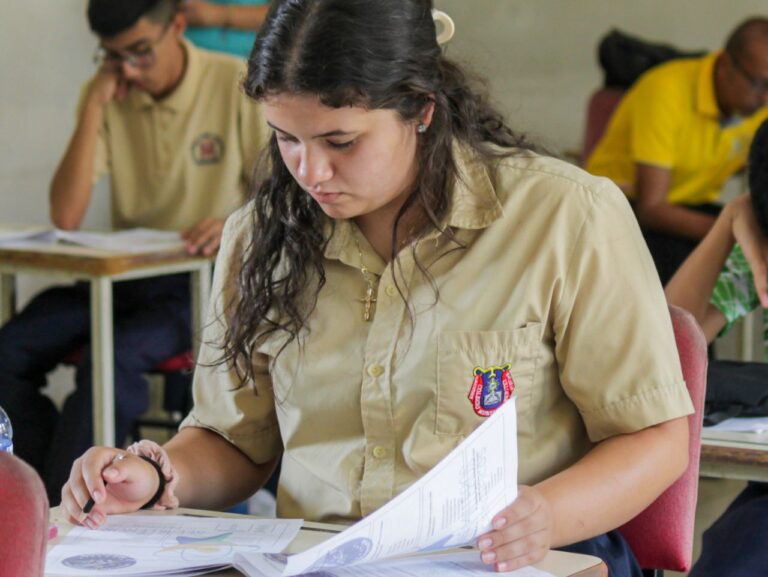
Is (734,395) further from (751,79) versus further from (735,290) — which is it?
(751,79)

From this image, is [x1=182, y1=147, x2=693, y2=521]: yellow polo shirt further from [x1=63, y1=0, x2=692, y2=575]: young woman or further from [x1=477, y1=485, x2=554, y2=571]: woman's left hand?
[x1=477, y1=485, x2=554, y2=571]: woman's left hand

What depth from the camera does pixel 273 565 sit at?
1.10 m

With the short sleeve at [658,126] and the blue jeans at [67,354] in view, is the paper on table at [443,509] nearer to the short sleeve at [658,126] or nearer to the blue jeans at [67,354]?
the blue jeans at [67,354]

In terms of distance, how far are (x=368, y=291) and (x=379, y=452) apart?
182mm

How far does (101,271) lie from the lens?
273 centimetres

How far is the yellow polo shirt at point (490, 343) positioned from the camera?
1317 mm

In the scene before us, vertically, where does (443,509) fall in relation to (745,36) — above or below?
below

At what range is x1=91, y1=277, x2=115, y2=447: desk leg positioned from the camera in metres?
2.81

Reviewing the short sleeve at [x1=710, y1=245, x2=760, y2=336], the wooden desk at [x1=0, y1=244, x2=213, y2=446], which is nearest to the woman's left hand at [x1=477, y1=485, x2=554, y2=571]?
the short sleeve at [x1=710, y1=245, x2=760, y2=336]

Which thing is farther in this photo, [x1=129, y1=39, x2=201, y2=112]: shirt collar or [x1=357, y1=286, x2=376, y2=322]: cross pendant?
[x1=129, y1=39, x2=201, y2=112]: shirt collar

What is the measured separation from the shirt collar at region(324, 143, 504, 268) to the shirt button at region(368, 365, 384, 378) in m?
0.13

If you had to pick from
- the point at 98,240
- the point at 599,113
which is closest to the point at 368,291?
the point at 98,240

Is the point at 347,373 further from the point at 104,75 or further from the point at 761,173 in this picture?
the point at 104,75

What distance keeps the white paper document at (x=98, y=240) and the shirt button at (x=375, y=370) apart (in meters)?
1.58
